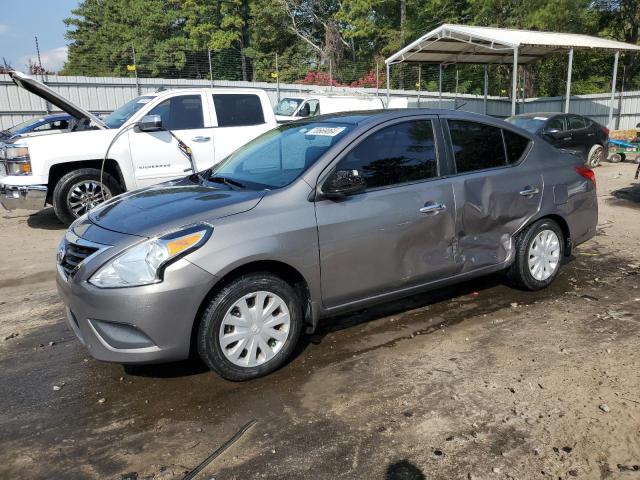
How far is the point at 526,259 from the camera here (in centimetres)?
490

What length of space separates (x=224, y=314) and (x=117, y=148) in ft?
17.6

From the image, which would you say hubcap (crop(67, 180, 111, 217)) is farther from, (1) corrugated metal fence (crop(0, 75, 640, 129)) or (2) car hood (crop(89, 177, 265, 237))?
(1) corrugated metal fence (crop(0, 75, 640, 129))

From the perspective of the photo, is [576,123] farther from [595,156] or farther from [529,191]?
[529,191]

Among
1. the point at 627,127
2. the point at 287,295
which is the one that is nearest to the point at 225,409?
the point at 287,295

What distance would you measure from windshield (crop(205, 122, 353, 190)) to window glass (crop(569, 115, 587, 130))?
11.6 metres

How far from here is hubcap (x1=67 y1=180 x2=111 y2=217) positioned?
7.86 metres

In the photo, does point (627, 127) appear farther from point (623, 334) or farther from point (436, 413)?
point (436, 413)

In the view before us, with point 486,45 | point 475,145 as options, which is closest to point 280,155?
point 475,145

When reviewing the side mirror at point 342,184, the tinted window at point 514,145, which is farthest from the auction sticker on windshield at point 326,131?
the tinted window at point 514,145

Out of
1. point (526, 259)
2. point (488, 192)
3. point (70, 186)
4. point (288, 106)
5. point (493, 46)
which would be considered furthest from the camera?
point (493, 46)

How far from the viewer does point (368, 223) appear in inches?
151

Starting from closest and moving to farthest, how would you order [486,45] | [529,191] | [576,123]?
1. [529,191]
2. [576,123]
3. [486,45]

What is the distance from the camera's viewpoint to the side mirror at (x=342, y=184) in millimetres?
3682

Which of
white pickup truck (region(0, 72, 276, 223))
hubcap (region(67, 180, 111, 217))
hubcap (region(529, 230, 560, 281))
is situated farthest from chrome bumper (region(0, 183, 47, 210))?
hubcap (region(529, 230, 560, 281))
